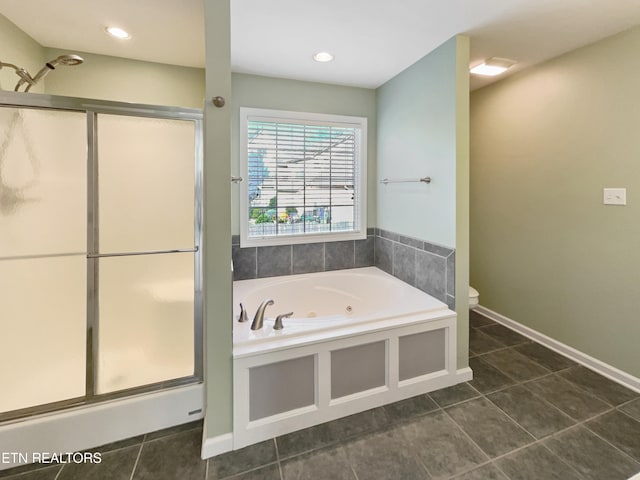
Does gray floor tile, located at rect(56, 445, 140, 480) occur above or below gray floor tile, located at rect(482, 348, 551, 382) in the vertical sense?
below

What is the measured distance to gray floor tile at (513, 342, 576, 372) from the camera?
2186 millimetres

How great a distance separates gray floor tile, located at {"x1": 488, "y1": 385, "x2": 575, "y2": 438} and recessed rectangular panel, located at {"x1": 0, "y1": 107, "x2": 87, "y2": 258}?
8.43 feet

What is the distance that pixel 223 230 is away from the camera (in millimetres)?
1435

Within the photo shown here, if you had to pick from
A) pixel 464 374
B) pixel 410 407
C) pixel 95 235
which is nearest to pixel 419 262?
pixel 464 374

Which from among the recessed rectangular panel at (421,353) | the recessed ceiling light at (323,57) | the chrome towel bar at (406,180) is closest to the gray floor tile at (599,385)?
the recessed rectangular panel at (421,353)

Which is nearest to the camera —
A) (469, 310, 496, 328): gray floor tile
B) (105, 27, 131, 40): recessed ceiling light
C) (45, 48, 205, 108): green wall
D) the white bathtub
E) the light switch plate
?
the white bathtub

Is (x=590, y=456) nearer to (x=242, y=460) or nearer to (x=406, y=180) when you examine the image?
(x=242, y=460)

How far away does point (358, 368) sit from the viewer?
68.7 inches

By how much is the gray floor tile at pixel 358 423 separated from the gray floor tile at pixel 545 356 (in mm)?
1409

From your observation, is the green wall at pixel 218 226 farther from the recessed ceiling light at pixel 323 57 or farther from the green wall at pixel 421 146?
the green wall at pixel 421 146

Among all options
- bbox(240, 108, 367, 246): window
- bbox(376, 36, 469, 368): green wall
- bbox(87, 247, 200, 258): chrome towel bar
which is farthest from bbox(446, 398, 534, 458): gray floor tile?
bbox(87, 247, 200, 258): chrome towel bar

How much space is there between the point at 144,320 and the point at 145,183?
78cm

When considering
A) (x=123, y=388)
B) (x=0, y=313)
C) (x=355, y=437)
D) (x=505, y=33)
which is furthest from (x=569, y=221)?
(x=0, y=313)

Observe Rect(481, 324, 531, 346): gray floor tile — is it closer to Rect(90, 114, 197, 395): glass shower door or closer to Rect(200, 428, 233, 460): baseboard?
Rect(200, 428, 233, 460): baseboard
